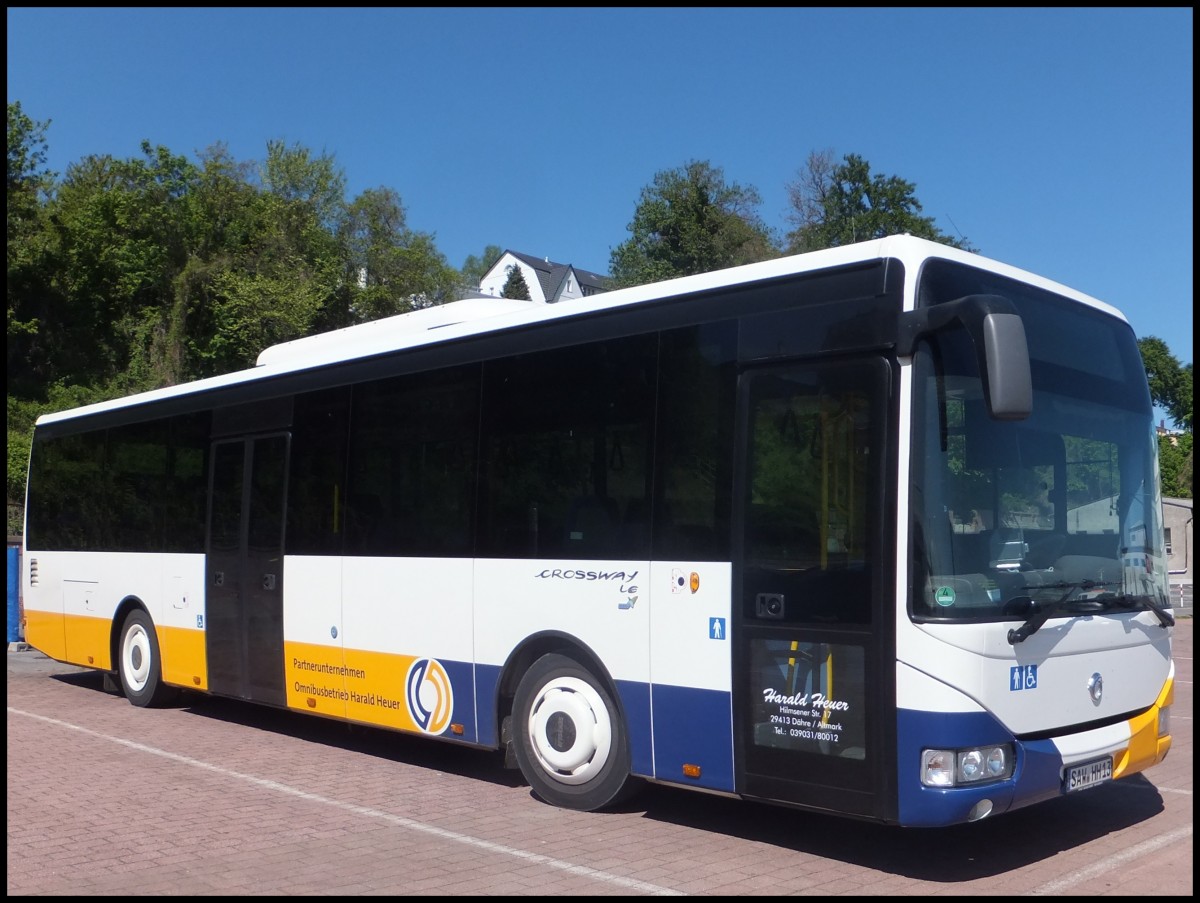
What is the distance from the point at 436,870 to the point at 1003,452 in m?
3.70

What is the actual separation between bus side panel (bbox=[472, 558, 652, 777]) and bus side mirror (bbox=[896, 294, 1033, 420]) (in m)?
2.40

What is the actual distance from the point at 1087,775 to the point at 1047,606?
1031 millimetres

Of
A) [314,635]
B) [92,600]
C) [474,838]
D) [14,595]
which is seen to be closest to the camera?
[474,838]

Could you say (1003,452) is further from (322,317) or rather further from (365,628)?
(322,317)

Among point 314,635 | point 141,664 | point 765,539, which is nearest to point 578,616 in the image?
A: point 765,539

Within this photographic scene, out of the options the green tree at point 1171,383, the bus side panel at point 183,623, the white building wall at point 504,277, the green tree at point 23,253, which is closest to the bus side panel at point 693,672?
the bus side panel at point 183,623

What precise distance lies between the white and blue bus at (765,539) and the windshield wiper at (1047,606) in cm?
2

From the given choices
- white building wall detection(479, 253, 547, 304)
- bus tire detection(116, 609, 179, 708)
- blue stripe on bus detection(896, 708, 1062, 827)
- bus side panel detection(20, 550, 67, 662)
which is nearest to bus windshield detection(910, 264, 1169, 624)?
blue stripe on bus detection(896, 708, 1062, 827)

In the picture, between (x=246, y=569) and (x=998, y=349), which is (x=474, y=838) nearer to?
(x=998, y=349)

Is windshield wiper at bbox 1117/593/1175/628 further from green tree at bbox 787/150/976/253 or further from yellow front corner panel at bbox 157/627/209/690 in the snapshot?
green tree at bbox 787/150/976/253

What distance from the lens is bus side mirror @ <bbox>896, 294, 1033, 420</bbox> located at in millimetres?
5746

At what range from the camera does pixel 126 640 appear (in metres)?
13.3

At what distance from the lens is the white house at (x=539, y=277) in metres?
112

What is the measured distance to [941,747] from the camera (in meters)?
5.88
